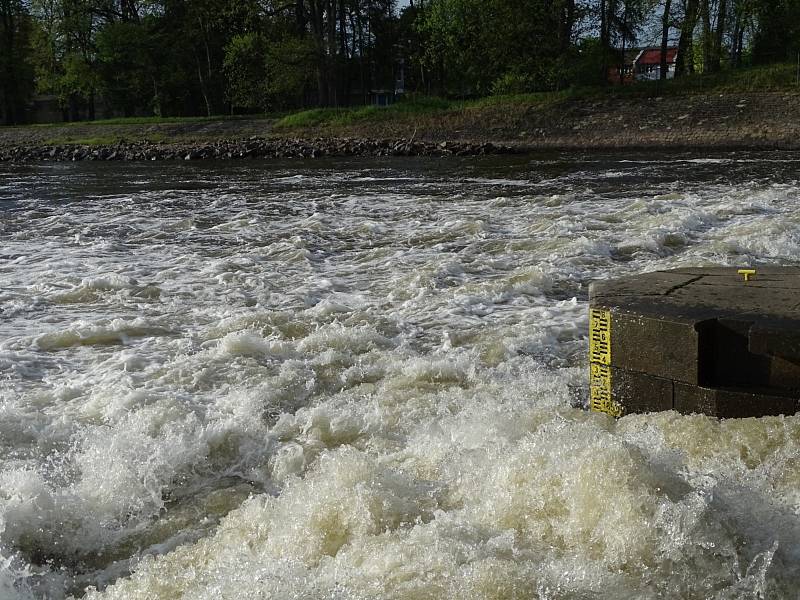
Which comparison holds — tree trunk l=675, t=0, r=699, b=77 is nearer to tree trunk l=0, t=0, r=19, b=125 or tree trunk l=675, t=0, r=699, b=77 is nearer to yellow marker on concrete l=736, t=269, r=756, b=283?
yellow marker on concrete l=736, t=269, r=756, b=283

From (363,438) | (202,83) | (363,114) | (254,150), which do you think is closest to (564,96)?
(363,114)

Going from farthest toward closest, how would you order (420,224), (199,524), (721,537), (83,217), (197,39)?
1. (197,39)
2. (83,217)
3. (420,224)
4. (199,524)
5. (721,537)

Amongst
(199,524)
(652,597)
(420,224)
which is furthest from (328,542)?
(420,224)

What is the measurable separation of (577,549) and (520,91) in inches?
1616

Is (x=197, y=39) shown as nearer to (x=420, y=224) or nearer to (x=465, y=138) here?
(x=465, y=138)

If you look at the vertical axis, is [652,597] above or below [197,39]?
below

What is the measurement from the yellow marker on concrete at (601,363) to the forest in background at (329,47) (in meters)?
37.3

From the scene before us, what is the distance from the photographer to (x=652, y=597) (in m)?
3.04

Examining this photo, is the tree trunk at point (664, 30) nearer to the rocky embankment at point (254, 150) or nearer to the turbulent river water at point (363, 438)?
the rocky embankment at point (254, 150)

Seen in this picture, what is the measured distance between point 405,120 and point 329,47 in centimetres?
1041

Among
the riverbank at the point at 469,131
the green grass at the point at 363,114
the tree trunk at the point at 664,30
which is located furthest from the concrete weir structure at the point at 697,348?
the tree trunk at the point at 664,30

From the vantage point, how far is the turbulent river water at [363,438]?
3.27 metres

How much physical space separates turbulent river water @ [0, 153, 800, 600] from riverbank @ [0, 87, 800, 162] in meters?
20.7

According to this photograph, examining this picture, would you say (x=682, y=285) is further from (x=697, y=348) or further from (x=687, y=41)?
(x=687, y=41)
